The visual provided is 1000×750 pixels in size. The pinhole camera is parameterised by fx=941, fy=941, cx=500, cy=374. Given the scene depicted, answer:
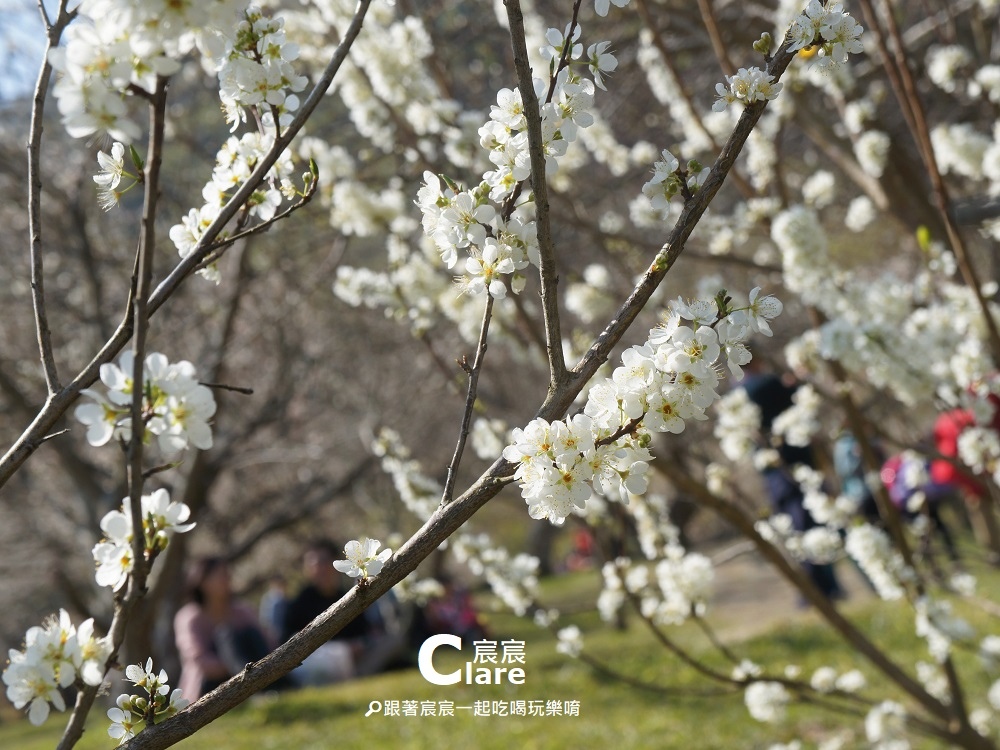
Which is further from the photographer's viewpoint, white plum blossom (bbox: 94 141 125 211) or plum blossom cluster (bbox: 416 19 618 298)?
plum blossom cluster (bbox: 416 19 618 298)

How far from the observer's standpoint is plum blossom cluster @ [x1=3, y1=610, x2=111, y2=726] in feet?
3.94

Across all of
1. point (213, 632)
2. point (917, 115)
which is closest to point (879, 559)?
point (917, 115)

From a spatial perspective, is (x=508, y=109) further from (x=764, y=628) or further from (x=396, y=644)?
(x=396, y=644)

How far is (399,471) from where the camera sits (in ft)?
11.8

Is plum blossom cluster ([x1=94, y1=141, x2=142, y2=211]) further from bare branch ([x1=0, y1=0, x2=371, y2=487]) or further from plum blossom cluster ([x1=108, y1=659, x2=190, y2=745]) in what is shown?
plum blossom cluster ([x1=108, y1=659, x2=190, y2=745])

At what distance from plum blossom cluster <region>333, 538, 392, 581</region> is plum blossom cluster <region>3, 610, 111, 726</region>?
0.33m

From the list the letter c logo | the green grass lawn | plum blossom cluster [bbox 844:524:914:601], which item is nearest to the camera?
the letter c logo

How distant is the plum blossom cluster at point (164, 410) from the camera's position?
1.12 m

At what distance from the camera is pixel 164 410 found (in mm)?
1136

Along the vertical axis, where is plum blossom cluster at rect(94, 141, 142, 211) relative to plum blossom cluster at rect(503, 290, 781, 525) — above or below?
above

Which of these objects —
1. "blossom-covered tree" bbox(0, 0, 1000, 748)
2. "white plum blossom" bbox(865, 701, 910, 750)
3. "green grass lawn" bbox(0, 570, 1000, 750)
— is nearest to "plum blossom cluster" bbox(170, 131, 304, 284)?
"blossom-covered tree" bbox(0, 0, 1000, 748)

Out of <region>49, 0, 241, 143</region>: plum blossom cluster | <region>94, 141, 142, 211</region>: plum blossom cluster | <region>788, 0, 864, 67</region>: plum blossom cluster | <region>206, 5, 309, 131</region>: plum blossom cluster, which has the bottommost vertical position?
<region>49, 0, 241, 143</region>: plum blossom cluster

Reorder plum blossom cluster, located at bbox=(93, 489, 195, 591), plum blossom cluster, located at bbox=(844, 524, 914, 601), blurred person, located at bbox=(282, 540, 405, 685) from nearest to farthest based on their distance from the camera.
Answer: plum blossom cluster, located at bbox=(93, 489, 195, 591) < plum blossom cluster, located at bbox=(844, 524, 914, 601) < blurred person, located at bbox=(282, 540, 405, 685)

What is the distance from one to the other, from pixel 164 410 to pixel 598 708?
18.3 feet
